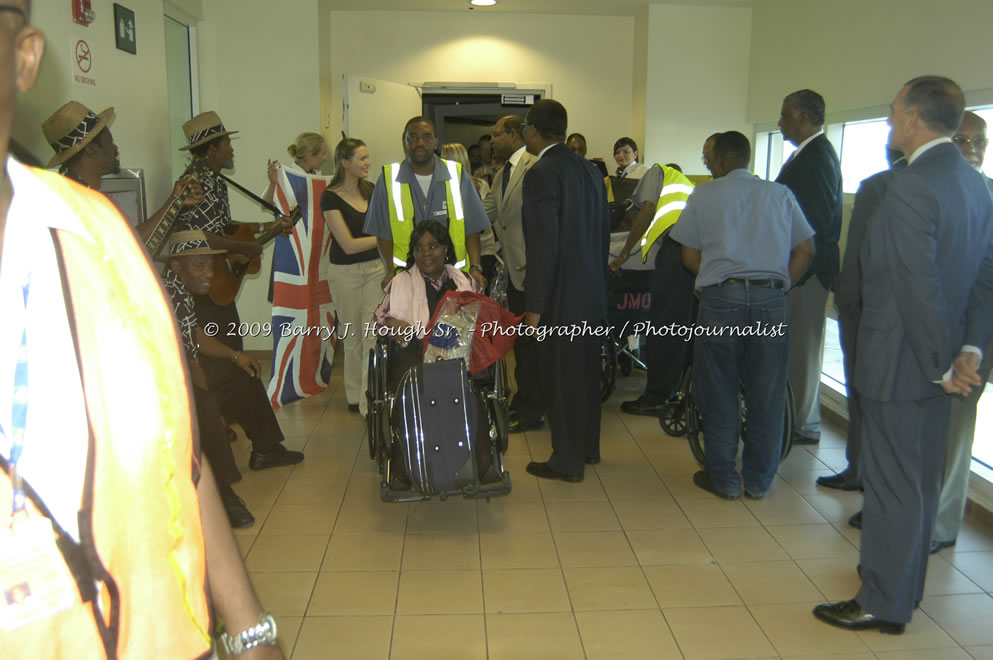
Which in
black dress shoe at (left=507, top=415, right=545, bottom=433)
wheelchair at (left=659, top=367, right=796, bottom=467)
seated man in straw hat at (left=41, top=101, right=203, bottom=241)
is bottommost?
black dress shoe at (left=507, top=415, right=545, bottom=433)

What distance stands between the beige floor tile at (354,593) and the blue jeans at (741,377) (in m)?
1.58

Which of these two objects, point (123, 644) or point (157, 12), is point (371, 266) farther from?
point (123, 644)

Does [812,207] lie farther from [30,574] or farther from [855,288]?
[30,574]

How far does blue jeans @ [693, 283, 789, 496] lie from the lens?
11.5 feet

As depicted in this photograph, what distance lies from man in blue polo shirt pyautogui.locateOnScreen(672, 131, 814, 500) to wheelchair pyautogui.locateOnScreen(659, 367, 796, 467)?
0.39 ft

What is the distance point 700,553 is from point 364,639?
1362mm

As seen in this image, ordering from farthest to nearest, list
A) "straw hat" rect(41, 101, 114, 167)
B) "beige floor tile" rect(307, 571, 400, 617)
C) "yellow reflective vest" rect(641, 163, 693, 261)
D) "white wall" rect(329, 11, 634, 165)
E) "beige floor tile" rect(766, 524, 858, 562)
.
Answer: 1. "white wall" rect(329, 11, 634, 165)
2. "yellow reflective vest" rect(641, 163, 693, 261)
3. "beige floor tile" rect(766, 524, 858, 562)
4. "straw hat" rect(41, 101, 114, 167)
5. "beige floor tile" rect(307, 571, 400, 617)

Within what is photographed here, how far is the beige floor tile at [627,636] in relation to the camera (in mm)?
2506

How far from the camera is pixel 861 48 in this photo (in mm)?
4887

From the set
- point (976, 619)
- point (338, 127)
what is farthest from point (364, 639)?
point (338, 127)

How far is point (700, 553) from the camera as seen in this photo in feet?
10.5

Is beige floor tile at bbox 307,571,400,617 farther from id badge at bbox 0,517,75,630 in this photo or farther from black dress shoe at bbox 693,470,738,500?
id badge at bbox 0,517,75,630

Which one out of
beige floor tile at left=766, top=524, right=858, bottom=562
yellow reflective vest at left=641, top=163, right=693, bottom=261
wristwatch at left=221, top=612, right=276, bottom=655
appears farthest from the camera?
yellow reflective vest at left=641, top=163, right=693, bottom=261

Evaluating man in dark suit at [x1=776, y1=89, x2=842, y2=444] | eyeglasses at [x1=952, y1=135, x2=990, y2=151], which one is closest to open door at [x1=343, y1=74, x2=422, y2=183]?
man in dark suit at [x1=776, y1=89, x2=842, y2=444]
